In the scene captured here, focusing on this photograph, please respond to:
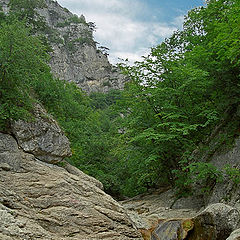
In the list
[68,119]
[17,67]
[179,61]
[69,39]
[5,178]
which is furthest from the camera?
[69,39]

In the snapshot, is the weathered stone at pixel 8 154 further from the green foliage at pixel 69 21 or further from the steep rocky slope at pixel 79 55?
the green foliage at pixel 69 21

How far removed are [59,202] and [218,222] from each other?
5.01m

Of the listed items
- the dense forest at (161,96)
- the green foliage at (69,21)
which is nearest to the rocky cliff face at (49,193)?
the dense forest at (161,96)

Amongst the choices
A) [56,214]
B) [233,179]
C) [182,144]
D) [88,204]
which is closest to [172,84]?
[182,144]

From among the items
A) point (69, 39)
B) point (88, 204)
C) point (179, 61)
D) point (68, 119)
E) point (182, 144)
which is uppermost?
point (69, 39)

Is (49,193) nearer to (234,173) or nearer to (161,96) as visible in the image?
(234,173)

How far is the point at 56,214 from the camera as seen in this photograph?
21.6 ft

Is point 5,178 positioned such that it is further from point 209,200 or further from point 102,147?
point 102,147

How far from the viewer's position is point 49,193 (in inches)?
293

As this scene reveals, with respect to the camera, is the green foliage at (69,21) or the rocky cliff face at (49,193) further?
the green foliage at (69,21)

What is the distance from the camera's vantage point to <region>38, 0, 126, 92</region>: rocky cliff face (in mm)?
57875

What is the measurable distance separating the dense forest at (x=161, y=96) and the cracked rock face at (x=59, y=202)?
Answer: 1981mm

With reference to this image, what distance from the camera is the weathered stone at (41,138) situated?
30.6 ft

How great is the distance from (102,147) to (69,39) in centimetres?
5282
